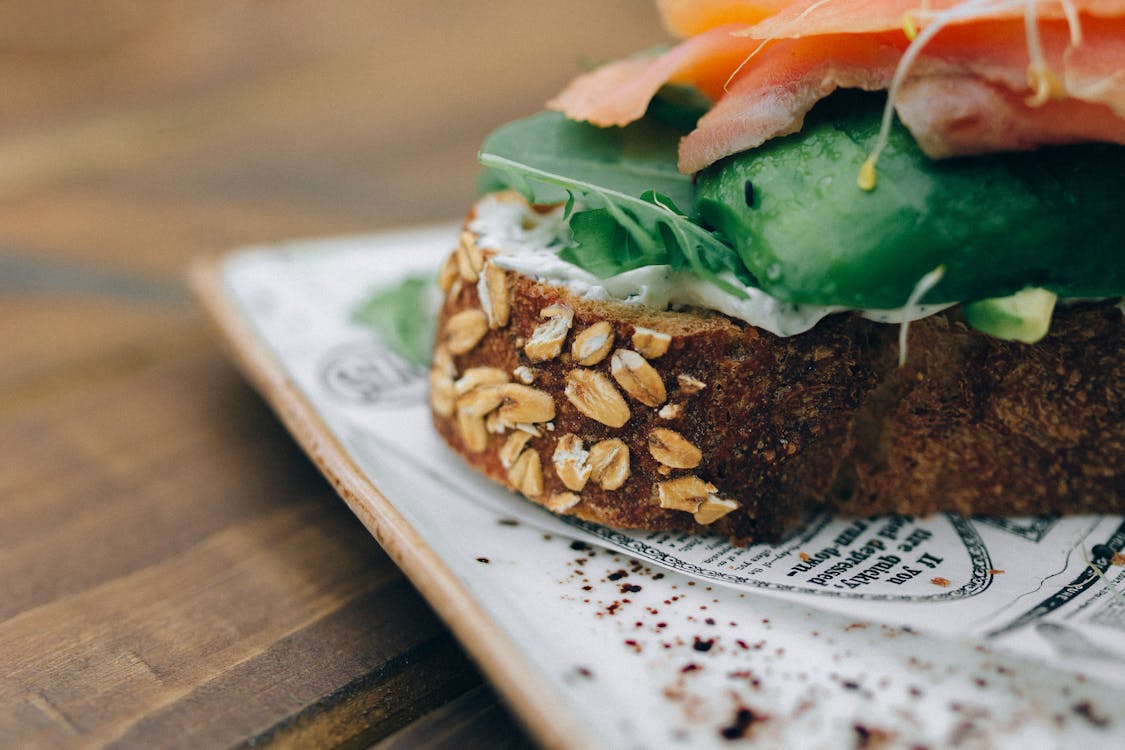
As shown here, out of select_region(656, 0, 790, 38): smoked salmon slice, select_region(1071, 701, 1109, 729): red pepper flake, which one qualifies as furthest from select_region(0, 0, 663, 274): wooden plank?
select_region(1071, 701, 1109, 729): red pepper flake

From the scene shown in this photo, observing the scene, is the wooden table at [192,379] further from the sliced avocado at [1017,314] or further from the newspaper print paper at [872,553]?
the sliced avocado at [1017,314]

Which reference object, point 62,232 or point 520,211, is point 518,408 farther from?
point 62,232

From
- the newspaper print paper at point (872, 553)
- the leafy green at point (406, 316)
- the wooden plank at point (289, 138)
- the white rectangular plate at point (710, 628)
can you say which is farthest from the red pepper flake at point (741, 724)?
the wooden plank at point (289, 138)

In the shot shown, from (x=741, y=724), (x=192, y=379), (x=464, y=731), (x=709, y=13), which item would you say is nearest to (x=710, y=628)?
(x=741, y=724)

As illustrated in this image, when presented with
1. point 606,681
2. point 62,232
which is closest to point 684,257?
point 606,681

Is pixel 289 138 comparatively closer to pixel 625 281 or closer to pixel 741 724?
pixel 625 281

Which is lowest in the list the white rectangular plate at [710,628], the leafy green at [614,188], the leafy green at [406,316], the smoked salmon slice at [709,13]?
the white rectangular plate at [710,628]
